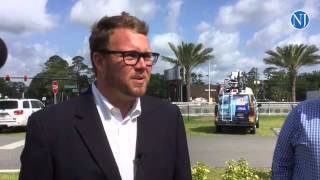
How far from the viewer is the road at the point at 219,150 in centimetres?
1517

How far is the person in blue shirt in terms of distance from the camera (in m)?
3.29

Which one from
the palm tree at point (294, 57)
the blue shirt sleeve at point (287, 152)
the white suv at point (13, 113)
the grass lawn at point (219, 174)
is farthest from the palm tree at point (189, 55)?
the blue shirt sleeve at point (287, 152)

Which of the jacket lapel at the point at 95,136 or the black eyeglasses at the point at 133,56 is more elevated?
the black eyeglasses at the point at 133,56

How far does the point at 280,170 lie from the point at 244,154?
14.1 m

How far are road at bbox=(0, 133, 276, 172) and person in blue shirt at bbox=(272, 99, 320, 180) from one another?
10.8 m

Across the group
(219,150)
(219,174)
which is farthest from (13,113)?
(219,174)

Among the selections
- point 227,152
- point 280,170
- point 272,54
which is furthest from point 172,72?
point 280,170

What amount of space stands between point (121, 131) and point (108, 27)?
0.51 meters

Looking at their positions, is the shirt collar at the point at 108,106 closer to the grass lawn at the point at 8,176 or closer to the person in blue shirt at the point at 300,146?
the person in blue shirt at the point at 300,146

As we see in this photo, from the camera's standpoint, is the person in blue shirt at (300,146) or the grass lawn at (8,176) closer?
the person in blue shirt at (300,146)

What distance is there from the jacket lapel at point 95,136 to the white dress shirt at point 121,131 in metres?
0.03

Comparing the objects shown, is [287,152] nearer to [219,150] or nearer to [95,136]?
[95,136]

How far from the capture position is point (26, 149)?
2680mm

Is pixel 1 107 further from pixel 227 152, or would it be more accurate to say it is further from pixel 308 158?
pixel 308 158
